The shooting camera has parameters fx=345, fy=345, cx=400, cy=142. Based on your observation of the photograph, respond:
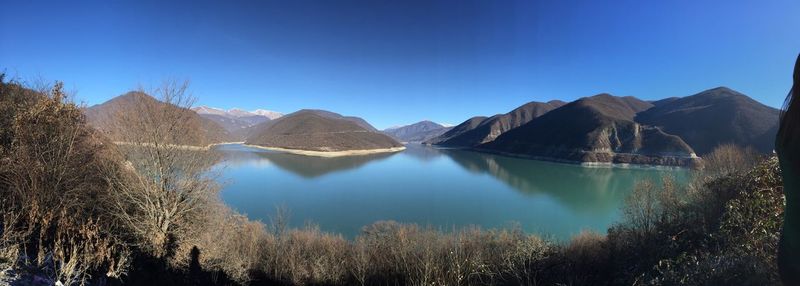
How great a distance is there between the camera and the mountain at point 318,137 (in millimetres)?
137625

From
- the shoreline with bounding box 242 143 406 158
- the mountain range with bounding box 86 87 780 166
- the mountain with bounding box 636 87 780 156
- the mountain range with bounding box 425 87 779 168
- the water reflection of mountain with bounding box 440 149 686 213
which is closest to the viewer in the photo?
the water reflection of mountain with bounding box 440 149 686 213

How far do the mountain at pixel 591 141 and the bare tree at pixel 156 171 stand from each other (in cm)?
9713

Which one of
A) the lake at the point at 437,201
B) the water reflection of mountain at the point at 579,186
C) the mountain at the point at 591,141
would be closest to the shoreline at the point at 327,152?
the mountain at the point at 591,141

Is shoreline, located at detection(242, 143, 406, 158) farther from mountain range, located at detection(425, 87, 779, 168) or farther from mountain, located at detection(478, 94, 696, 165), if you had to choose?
mountain range, located at detection(425, 87, 779, 168)

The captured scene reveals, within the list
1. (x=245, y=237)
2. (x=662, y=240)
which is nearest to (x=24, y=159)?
(x=245, y=237)

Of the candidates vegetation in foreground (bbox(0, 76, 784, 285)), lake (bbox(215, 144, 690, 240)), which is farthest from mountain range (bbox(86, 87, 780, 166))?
vegetation in foreground (bbox(0, 76, 784, 285))

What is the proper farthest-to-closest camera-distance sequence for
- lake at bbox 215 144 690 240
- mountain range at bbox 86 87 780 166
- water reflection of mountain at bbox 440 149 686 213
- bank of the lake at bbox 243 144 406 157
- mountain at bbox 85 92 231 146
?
bank of the lake at bbox 243 144 406 157 < mountain range at bbox 86 87 780 166 < water reflection of mountain at bbox 440 149 686 213 < lake at bbox 215 144 690 240 < mountain at bbox 85 92 231 146

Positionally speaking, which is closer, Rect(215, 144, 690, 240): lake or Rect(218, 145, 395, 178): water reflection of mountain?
Rect(215, 144, 690, 240): lake

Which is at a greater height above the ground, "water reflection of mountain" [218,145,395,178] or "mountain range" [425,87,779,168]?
"mountain range" [425,87,779,168]

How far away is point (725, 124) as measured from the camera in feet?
314

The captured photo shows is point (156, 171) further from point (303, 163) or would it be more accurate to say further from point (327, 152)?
point (327, 152)

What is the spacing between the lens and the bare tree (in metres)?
10.4

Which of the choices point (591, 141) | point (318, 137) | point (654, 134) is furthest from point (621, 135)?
point (318, 137)

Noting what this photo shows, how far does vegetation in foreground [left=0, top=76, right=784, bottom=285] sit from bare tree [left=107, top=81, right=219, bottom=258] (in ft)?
0.14
